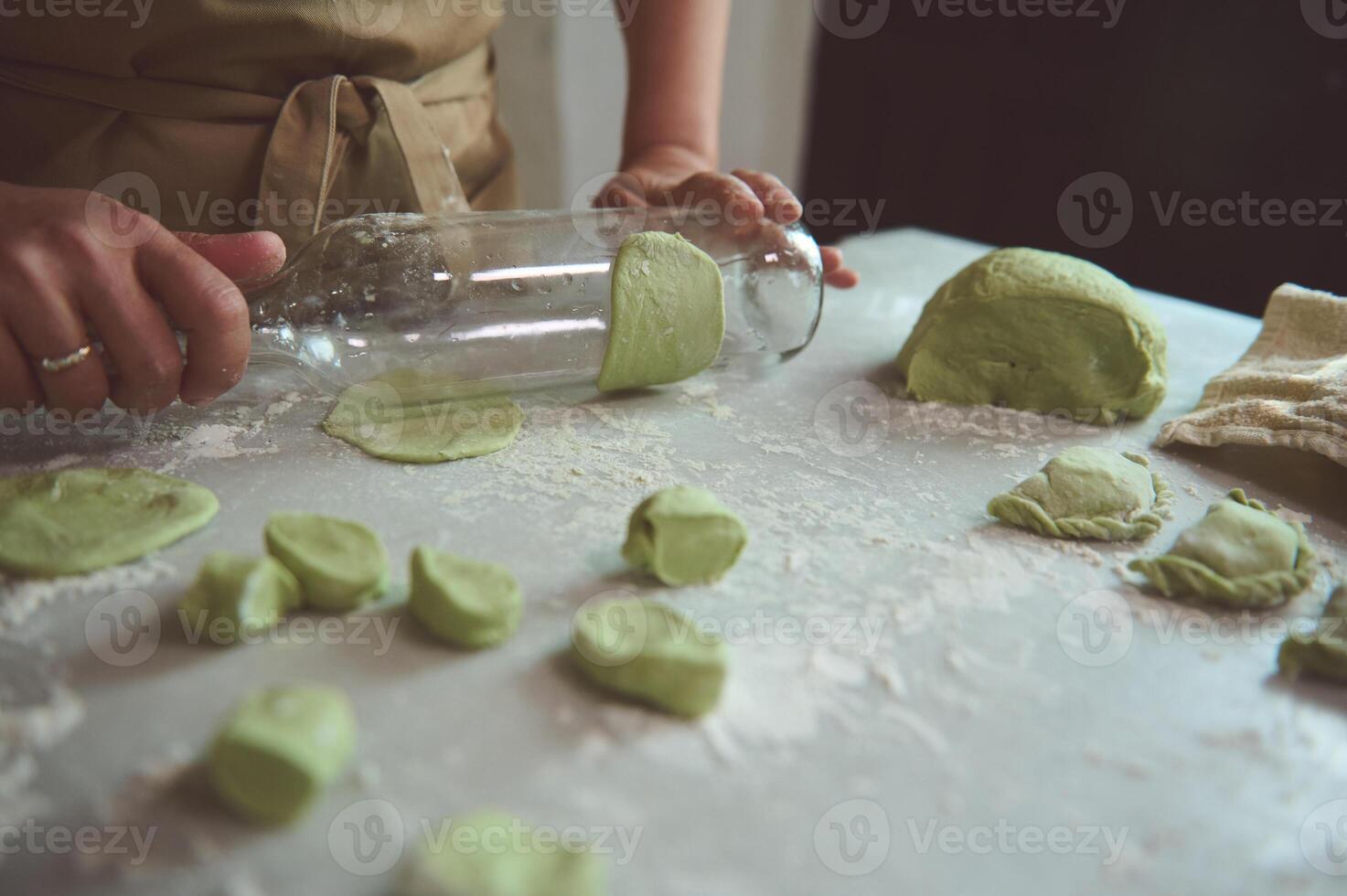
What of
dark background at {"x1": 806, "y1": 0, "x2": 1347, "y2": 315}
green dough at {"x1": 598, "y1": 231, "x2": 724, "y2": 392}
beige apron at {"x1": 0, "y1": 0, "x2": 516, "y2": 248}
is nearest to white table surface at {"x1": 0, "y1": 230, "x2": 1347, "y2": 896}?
green dough at {"x1": 598, "y1": 231, "x2": 724, "y2": 392}

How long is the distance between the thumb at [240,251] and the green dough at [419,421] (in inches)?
7.3

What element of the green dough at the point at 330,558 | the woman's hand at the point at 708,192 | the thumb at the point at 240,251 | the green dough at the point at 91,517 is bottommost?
the green dough at the point at 91,517

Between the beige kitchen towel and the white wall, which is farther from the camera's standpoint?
the white wall

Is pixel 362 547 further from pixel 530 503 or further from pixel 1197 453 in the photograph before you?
pixel 1197 453

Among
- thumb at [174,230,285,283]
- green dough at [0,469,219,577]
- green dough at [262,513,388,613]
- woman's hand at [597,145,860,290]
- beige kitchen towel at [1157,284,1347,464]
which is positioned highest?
woman's hand at [597,145,860,290]

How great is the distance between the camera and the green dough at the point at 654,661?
25.9 inches

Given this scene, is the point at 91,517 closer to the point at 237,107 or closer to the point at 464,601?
the point at 464,601

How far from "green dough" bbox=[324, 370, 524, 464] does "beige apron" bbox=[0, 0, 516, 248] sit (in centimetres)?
27

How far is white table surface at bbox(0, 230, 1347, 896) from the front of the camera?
1.86 ft

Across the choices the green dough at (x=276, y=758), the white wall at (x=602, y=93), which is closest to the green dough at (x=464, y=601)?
the green dough at (x=276, y=758)

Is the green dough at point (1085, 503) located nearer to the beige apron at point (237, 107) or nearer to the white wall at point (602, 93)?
the beige apron at point (237, 107)

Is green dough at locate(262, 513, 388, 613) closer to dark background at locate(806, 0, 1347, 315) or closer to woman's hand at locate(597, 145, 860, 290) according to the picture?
woman's hand at locate(597, 145, 860, 290)

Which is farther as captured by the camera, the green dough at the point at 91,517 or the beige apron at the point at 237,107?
the beige apron at the point at 237,107

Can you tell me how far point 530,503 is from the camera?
922 millimetres
